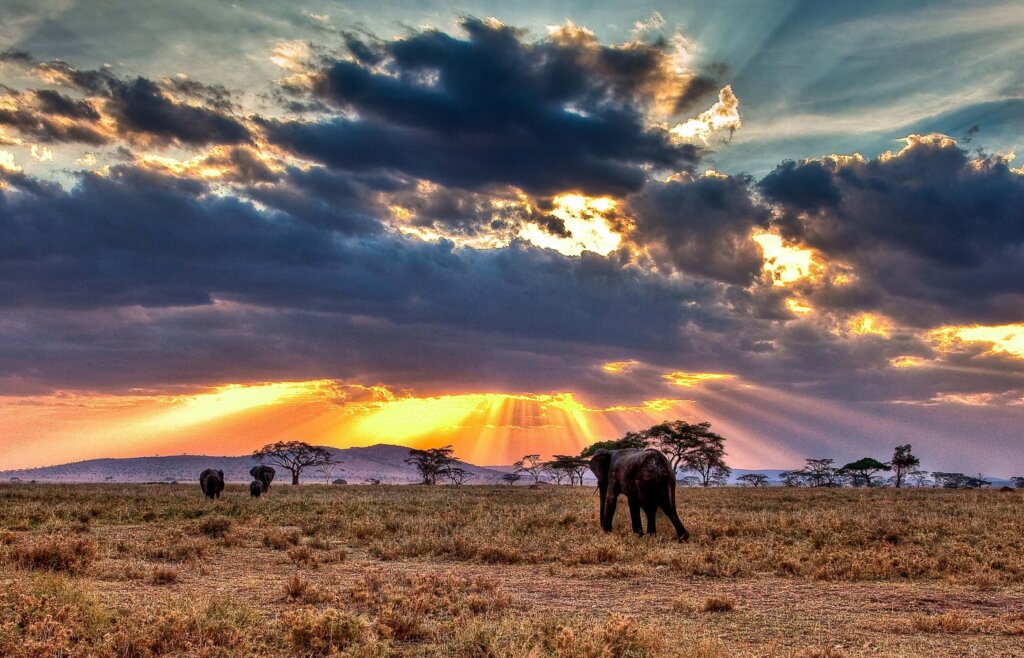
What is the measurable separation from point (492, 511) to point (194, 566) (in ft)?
56.8

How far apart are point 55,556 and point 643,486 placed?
49.7ft

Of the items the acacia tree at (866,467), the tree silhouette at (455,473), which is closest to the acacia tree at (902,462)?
the acacia tree at (866,467)

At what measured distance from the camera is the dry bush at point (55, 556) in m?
15.2

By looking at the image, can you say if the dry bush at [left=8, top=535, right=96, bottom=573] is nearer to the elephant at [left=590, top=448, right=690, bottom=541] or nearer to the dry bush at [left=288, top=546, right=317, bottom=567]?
the dry bush at [left=288, top=546, right=317, bottom=567]

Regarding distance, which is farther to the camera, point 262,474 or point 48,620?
point 262,474

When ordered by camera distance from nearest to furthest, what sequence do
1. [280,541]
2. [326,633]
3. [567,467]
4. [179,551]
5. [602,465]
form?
1. [326,633]
2. [179,551]
3. [280,541]
4. [602,465]
5. [567,467]

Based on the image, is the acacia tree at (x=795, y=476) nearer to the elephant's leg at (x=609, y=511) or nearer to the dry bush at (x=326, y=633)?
the elephant's leg at (x=609, y=511)

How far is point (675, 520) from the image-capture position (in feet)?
66.8

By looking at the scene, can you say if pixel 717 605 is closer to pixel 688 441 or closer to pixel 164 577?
pixel 164 577

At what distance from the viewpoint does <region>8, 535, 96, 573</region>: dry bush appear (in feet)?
49.9

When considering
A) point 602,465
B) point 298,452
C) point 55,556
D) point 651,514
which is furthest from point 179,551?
point 298,452

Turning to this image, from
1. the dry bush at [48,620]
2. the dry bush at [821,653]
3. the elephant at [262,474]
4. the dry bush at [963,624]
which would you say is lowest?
the elephant at [262,474]

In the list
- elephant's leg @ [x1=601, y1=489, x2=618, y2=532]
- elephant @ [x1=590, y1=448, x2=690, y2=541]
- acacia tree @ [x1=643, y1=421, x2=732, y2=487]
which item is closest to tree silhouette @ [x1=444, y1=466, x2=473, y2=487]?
acacia tree @ [x1=643, y1=421, x2=732, y2=487]

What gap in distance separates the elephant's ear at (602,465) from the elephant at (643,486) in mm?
694
